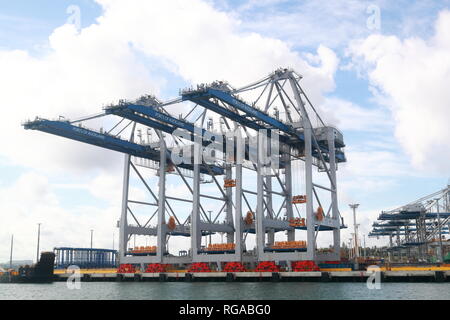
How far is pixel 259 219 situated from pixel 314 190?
7073 mm

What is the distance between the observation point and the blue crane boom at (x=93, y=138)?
52719 millimetres

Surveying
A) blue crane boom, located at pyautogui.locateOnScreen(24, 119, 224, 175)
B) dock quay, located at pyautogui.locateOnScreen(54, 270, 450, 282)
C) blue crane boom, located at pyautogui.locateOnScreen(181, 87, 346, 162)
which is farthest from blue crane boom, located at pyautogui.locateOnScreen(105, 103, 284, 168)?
dock quay, located at pyautogui.locateOnScreen(54, 270, 450, 282)

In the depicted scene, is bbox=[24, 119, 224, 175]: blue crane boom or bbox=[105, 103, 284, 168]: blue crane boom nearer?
bbox=[105, 103, 284, 168]: blue crane boom

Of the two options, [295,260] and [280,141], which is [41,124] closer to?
[280,141]

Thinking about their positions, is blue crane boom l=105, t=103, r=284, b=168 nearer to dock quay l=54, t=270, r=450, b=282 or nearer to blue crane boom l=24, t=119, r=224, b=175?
blue crane boom l=24, t=119, r=224, b=175

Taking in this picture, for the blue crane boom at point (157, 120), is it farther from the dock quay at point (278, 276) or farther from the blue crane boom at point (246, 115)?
the dock quay at point (278, 276)

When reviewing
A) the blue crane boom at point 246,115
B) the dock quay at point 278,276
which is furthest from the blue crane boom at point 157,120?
the dock quay at point 278,276

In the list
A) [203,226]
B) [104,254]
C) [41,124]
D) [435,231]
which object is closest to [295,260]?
[203,226]

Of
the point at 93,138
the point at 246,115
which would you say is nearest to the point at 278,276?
the point at 246,115

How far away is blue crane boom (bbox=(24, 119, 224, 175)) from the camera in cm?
5272

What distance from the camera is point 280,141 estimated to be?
193ft

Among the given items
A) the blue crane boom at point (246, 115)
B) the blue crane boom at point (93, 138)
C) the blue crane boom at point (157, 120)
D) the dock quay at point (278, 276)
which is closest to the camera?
the dock quay at point (278, 276)
